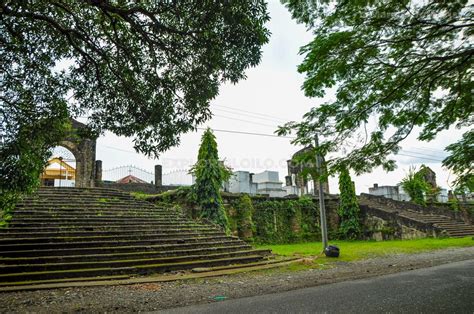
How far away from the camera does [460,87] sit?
5.61 meters

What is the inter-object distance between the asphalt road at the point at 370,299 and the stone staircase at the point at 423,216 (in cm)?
1464

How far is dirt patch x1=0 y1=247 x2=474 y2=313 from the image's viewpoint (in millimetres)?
5477

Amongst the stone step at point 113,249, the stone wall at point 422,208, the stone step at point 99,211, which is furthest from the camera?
the stone wall at point 422,208

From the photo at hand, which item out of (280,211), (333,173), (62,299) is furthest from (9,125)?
(280,211)

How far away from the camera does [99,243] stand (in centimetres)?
985

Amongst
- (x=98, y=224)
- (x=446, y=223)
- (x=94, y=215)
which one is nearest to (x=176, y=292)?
(x=98, y=224)

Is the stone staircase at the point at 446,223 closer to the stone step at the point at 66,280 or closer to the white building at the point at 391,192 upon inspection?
the white building at the point at 391,192

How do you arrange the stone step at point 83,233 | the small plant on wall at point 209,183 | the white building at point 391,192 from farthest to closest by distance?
the white building at point 391,192, the small plant on wall at point 209,183, the stone step at point 83,233

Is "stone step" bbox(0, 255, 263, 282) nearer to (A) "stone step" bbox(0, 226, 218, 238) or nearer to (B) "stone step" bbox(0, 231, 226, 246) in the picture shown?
(B) "stone step" bbox(0, 231, 226, 246)

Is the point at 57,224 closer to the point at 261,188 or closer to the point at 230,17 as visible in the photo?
the point at 230,17

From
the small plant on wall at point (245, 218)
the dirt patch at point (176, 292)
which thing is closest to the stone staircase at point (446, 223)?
the small plant on wall at point (245, 218)

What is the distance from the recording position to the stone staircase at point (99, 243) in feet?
26.7

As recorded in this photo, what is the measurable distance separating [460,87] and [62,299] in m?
8.18

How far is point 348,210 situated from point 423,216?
5.00m
